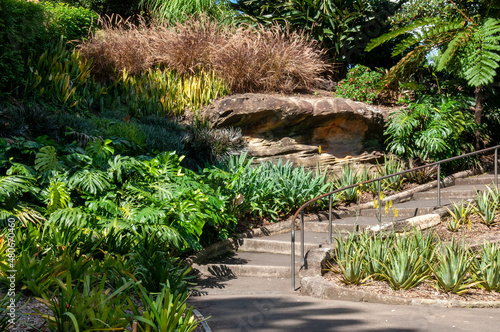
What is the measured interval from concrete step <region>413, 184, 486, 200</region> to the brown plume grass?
13.7 feet

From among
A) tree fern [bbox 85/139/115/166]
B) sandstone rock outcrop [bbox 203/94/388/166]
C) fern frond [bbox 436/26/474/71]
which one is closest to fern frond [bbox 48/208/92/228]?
tree fern [bbox 85/139/115/166]

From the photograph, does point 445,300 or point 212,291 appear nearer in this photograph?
point 445,300

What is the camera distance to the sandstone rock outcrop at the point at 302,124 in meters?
10.2

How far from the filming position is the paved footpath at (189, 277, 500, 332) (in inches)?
→ 172

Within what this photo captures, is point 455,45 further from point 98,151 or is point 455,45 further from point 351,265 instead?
point 98,151

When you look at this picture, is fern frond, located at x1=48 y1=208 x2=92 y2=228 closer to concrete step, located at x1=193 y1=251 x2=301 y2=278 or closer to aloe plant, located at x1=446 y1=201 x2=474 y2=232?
concrete step, located at x1=193 y1=251 x2=301 y2=278

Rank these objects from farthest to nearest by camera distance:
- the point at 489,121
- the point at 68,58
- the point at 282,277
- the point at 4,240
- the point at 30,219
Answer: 1. the point at 489,121
2. the point at 68,58
3. the point at 282,277
4. the point at 30,219
5. the point at 4,240

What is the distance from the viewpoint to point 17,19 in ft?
30.1

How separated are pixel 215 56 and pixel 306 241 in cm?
581

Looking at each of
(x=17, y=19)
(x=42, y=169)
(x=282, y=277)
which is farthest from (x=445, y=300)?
(x=17, y=19)

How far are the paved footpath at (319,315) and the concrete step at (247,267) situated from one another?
29.0 inches

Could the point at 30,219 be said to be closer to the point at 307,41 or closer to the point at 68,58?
the point at 68,58

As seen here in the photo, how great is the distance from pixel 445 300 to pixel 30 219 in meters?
4.98

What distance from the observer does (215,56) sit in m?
11.3
